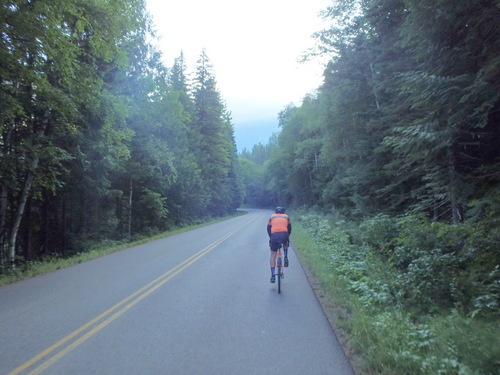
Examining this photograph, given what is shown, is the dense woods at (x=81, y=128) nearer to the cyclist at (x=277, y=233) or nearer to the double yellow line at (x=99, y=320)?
the double yellow line at (x=99, y=320)

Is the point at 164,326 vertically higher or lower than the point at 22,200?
lower

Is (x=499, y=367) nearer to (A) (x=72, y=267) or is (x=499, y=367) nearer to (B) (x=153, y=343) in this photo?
(B) (x=153, y=343)

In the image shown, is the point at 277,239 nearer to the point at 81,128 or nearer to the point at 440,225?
the point at 440,225

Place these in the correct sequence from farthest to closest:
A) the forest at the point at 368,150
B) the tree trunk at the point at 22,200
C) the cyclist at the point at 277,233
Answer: the tree trunk at the point at 22,200, the cyclist at the point at 277,233, the forest at the point at 368,150

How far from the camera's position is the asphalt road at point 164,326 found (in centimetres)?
384

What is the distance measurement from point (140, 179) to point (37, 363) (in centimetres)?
2026

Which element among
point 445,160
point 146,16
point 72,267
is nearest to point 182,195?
point 146,16

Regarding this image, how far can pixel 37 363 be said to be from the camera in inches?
150

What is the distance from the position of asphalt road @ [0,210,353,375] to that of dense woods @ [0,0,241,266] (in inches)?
217

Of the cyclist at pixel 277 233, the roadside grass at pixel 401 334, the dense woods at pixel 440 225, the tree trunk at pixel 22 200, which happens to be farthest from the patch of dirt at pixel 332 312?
the tree trunk at pixel 22 200

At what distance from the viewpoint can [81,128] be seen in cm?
1378

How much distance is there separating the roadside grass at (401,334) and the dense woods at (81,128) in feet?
32.7

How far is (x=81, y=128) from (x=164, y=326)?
452 inches

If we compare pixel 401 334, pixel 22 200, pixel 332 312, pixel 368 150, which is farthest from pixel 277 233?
pixel 22 200
